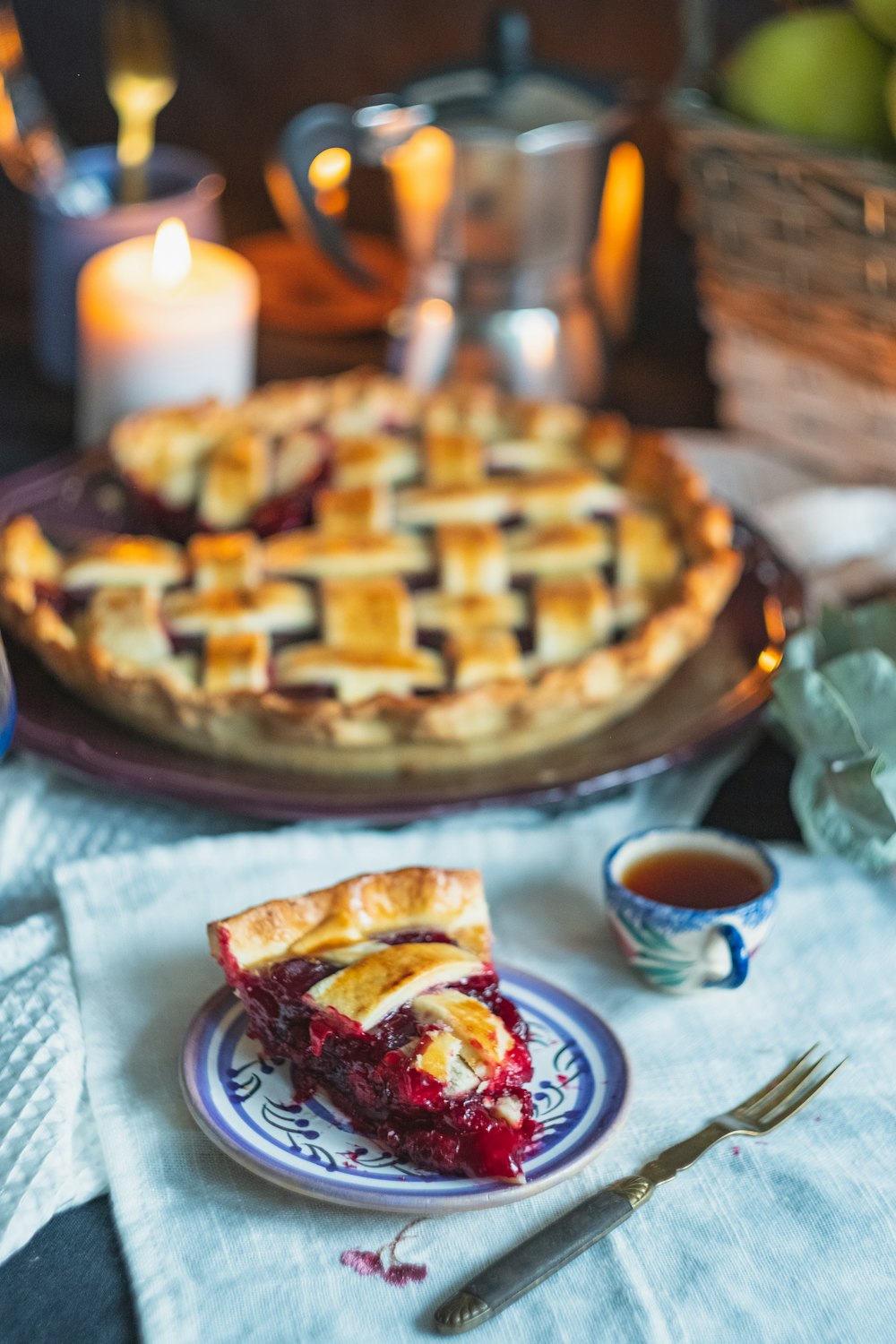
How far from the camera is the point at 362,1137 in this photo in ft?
2.69

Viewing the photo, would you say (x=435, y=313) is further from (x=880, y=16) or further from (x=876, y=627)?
(x=876, y=627)

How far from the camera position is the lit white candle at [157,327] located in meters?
1.72

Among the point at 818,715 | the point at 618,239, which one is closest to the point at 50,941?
the point at 818,715

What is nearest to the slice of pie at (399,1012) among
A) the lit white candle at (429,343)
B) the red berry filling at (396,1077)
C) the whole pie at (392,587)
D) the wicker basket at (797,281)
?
the red berry filling at (396,1077)

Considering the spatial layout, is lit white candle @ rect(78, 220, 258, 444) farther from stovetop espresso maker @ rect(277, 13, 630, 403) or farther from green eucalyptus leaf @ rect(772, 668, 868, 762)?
green eucalyptus leaf @ rect(772, 668, 868, 762)

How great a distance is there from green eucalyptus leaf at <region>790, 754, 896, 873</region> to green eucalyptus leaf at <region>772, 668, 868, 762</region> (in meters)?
0.01

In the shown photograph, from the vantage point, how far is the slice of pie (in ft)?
2.60

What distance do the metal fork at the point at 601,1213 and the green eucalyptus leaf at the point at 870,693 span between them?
0.26 meters

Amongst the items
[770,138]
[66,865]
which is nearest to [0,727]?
[66,865]

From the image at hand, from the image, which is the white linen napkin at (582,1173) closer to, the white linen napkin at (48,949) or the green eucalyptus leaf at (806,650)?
the white linen napkin at (48,949)

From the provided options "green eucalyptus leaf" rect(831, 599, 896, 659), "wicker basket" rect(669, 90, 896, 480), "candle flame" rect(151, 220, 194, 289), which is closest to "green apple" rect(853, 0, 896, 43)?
"wicker basket" rect(669, 90, 896, 480)

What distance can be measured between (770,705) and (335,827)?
343 mm

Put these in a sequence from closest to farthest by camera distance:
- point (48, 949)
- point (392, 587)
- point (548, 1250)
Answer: point (548, 1250)
point (48, 949)
point (392, 587)

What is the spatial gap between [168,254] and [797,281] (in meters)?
0.72
